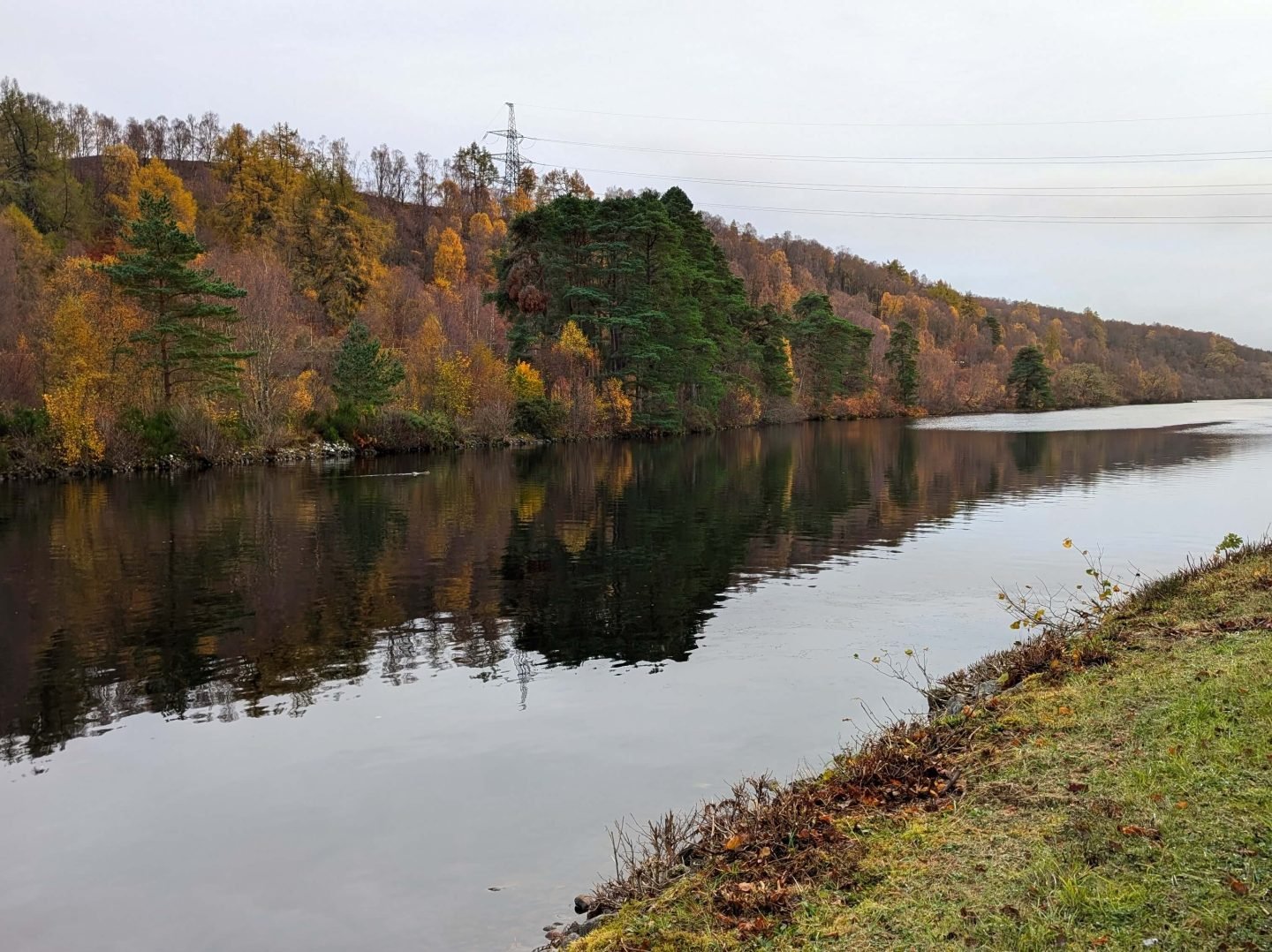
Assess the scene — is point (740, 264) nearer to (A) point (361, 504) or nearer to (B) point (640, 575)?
(A) point (361, 504)

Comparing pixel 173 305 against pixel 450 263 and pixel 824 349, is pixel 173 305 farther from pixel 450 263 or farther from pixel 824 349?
pixel 824 349

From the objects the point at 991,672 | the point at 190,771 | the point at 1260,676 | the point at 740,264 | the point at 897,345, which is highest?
Answer: the point at 740,264

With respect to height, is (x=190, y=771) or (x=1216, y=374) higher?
(x=1216, y=374)

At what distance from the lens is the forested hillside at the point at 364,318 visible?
3878 cm

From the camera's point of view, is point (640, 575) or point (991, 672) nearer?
point (991, 672)

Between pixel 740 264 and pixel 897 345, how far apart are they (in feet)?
110

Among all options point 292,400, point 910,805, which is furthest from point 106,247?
point 910,805

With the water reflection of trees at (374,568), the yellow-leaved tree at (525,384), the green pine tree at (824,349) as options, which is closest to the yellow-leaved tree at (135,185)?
the yellow-leaved tree at (525,384)

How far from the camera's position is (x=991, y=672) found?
9.70 meters

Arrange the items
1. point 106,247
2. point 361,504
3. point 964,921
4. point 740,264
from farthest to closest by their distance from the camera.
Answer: point 740,264 < point 106,247 < point 361,504 < point 964,921

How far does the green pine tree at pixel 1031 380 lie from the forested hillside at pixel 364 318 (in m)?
0.37

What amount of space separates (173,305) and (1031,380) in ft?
374

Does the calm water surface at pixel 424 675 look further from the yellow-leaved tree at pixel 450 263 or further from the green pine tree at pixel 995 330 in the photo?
the green pine tree at pixel 995 330

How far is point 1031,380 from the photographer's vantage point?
125 m
